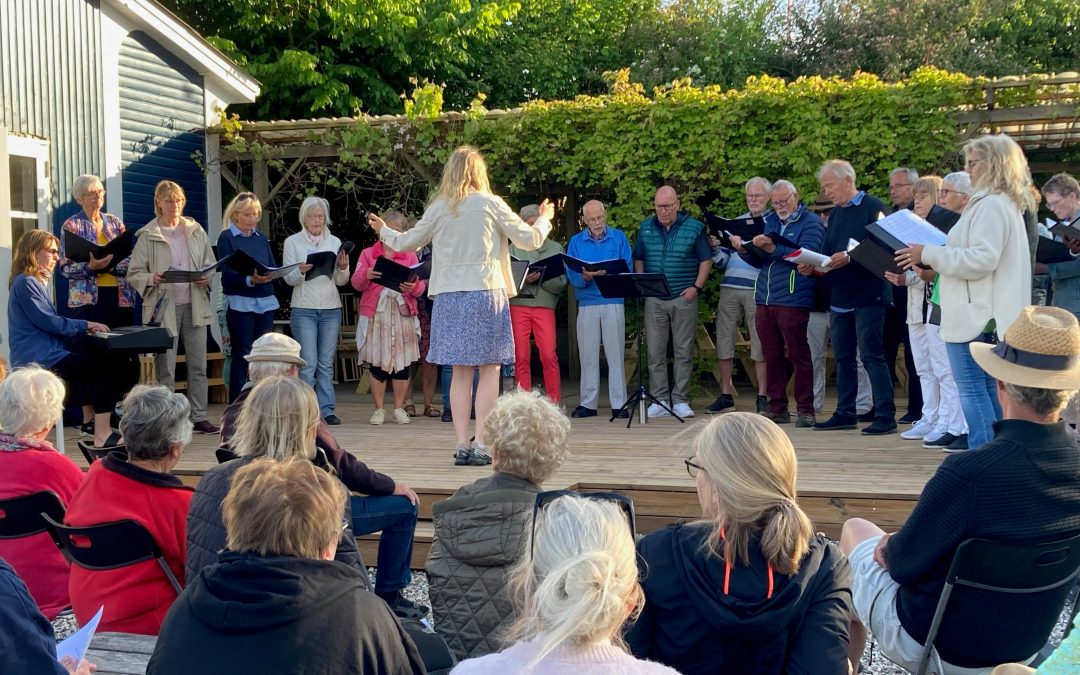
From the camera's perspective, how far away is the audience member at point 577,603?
1.81 metres

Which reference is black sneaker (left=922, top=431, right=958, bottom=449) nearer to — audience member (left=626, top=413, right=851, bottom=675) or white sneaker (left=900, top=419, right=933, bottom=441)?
white sneaker (left=900, top=419, right=933, bottom=441)

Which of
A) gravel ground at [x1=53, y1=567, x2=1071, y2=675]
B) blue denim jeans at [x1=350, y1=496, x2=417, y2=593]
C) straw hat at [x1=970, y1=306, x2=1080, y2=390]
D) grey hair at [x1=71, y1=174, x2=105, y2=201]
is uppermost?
grey hair at [x1=71, y1=174, x2=105, y2=201]

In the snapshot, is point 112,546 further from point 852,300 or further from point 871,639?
point 852,300

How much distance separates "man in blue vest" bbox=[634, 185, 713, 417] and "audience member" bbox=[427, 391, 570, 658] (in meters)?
4.70

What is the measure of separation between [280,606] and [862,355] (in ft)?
17.6

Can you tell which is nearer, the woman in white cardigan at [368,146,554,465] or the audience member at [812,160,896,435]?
the woman in white cardigan at [368,146,554,465]

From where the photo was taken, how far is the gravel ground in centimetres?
401

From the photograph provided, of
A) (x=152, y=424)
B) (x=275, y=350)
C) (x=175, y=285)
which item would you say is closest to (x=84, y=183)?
(x=175, y=285)

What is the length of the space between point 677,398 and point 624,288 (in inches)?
53.1

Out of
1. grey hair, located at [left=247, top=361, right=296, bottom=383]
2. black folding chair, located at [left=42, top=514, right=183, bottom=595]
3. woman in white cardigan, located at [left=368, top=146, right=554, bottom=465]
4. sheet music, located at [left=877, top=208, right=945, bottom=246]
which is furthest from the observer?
woman in white cardigan, located at [left=368, top=146, right=554, bottom=465]

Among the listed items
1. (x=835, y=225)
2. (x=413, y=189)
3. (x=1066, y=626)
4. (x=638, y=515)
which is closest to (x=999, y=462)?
(x=1066, y=626)

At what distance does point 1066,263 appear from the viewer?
251 inches

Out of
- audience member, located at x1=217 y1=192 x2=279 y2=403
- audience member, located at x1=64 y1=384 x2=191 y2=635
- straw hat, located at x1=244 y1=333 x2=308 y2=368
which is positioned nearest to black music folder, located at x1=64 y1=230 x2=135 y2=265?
audience member, located at x1=217 y1=192 x2=279 y2=403

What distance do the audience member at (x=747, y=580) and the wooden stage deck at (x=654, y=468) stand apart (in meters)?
1.80
